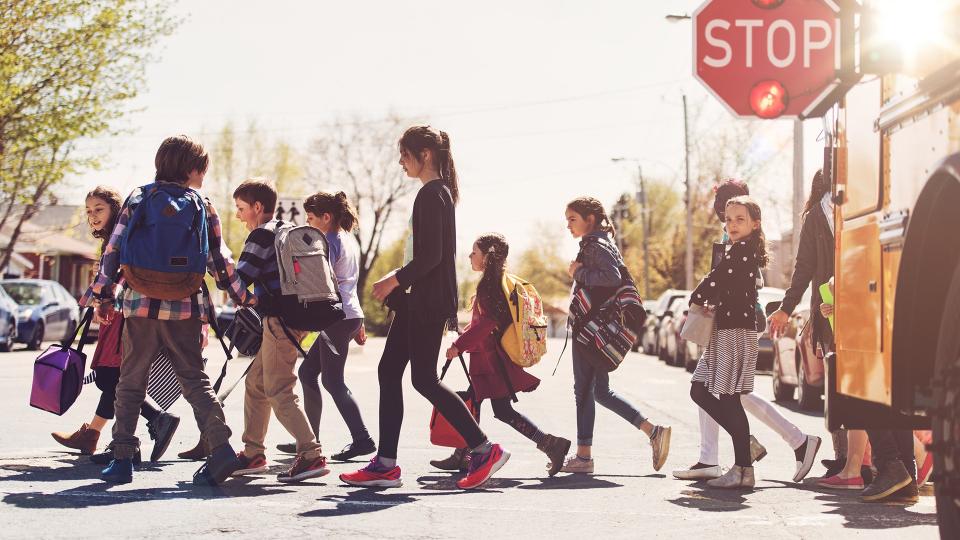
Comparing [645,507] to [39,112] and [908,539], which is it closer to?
[908,539]

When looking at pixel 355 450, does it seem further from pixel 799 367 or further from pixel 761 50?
pixel 761 50

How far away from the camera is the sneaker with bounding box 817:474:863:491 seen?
23.8 feet

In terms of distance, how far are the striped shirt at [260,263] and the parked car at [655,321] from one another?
22764 mm

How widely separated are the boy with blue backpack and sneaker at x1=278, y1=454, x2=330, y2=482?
45 centimetres

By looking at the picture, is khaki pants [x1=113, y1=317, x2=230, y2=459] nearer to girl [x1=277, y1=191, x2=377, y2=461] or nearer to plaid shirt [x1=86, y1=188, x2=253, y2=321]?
plaid shirt [x1=86, y1=188, x2=253, y2=321]

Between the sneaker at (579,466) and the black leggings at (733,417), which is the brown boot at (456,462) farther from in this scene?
the black leggings at (733,417)

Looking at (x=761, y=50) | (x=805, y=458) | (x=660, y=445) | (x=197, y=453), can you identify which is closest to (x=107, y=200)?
(x=197, y=453)

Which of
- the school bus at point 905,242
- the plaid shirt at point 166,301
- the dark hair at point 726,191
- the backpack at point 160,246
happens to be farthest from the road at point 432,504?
the dark hair at point 726,191

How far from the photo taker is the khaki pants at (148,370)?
6.81 m

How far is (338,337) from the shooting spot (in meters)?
8.38

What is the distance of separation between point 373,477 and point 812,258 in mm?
2660

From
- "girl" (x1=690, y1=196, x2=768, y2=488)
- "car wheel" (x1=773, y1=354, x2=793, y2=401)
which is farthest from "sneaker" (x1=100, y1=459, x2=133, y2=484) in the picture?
"car wheel" (x1=773, y1=354, x2=793, y2=401)

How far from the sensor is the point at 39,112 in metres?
28.6

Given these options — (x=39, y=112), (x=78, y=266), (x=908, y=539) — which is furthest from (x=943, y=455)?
(x=78, y=266)
